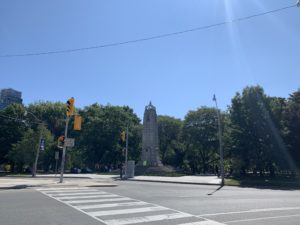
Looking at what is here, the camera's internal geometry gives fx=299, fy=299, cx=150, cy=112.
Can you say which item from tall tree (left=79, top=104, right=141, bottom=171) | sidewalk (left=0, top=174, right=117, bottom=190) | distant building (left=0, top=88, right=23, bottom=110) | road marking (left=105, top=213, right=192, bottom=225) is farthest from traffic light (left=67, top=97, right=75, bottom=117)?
distant building (left=0, top=88, right=23, bottom=110)

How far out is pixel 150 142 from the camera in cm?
4900

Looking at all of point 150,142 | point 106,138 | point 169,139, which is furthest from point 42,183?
point 169,139

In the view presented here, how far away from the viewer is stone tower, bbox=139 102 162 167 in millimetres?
48594

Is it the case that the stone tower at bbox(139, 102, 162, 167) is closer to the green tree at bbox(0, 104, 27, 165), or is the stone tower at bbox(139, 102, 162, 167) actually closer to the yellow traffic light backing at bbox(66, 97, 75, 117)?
the yellow traffic light backing at bbox(66, 97, 75, 117)

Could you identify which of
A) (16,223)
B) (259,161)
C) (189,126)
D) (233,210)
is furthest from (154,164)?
(16,223)

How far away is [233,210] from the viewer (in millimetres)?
10828

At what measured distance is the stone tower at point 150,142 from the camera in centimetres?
4859

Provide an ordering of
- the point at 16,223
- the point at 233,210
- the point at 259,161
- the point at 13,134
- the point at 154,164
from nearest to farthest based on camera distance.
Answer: the point at 16,223 → the point at 233,210 → the point at 259,161 → the point at 154,164 → the point at 13,134

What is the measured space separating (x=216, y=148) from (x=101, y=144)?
84.7 ft

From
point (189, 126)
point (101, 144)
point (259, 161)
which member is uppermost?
point (189, 126)

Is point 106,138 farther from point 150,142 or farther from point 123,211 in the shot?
point 123,211

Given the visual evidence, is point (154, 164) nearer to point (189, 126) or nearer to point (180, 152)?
point (189, 126)

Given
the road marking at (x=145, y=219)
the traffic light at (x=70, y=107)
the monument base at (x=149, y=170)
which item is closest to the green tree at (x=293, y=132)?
the monument base at (x=149, y=170)

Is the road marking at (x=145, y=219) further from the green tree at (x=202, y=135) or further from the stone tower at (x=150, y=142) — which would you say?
the green tree at (x=202, y=135)
